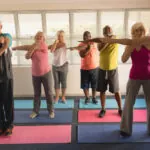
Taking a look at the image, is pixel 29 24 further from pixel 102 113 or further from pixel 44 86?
pixel 102 113

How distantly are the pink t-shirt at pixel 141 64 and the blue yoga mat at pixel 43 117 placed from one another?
144cm

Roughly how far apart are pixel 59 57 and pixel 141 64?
6.44 ft

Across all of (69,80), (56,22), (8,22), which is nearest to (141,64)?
(69,80)

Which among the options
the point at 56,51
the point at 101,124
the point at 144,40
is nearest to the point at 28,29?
the point at 56,51

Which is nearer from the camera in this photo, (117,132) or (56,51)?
(117,132)

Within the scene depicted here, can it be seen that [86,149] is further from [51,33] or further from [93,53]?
[51,33]

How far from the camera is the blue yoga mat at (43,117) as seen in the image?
4.32m

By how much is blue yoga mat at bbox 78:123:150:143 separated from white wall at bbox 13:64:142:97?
5.24ft

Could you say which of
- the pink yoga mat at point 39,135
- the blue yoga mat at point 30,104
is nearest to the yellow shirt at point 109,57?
the pink yoga mat at point 39,135

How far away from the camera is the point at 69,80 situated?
18.4 feet

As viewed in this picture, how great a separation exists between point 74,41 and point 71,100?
47.4 inches

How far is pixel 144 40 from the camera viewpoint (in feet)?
10.6

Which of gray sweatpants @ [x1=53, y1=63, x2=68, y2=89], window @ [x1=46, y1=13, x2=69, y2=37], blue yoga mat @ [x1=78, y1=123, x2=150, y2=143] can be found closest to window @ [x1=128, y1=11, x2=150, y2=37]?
window @ [x1=46, y1=13, x2=69, y2=37]
